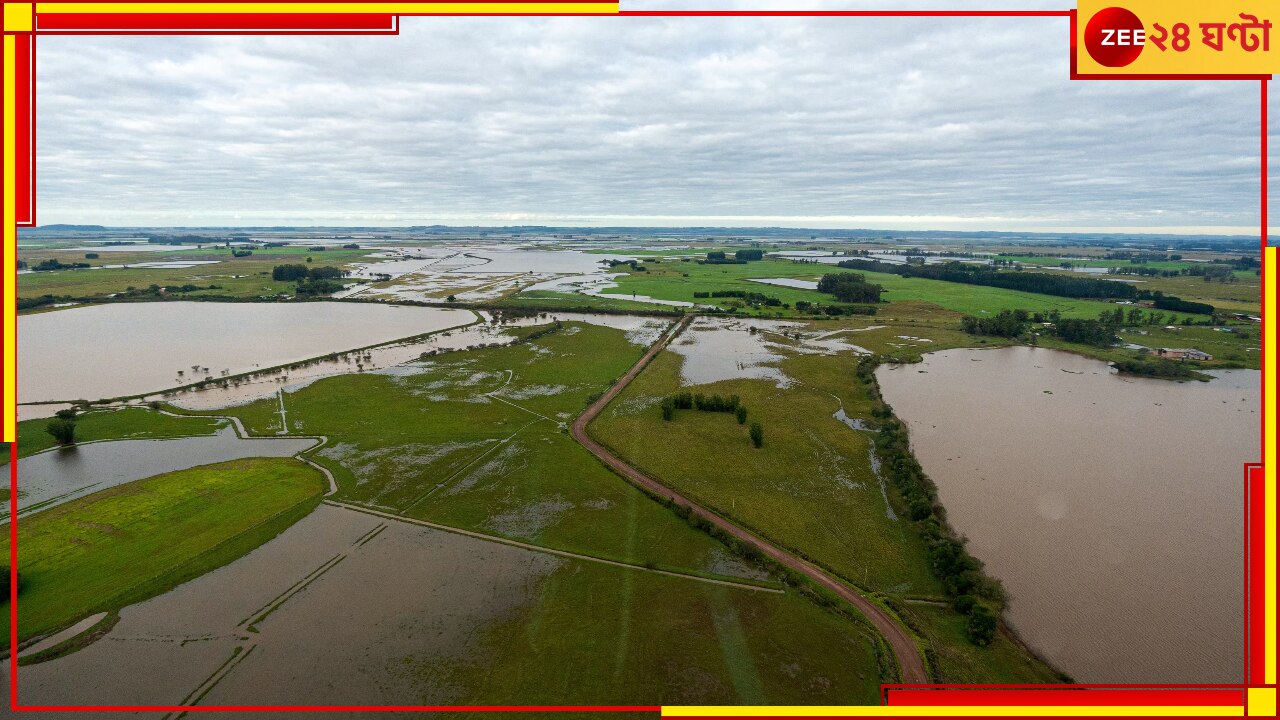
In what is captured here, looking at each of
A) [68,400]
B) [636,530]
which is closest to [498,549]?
[636,530]

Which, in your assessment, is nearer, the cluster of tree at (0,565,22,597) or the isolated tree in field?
the cluster of tree at (0,565,22,597)

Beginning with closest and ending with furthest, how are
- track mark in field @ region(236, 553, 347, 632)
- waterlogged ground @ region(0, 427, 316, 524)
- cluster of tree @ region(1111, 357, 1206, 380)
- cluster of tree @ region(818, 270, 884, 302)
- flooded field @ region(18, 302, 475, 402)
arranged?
track mark in field @ region(236, 553, 347, 632), waterlogged ground @ region(0, 427, 316, 524), flooded field @ region(18, 302, 475, 402), cluster of tree @ region(1111, 357, 1206, 380), cluster of tree @ region(818, 270, 884, 302)

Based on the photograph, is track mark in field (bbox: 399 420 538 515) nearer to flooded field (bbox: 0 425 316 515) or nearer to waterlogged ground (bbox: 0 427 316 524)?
waterlogged ground (bbox: 0 427 316 524)

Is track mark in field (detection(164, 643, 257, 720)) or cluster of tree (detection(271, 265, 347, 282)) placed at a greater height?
cluster of tree (detection(271, 265, 347, 282))

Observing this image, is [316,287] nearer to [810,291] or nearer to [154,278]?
[154,278]

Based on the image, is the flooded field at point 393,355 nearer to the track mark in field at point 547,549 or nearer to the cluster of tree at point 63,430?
the cluster of tree at point 63,430

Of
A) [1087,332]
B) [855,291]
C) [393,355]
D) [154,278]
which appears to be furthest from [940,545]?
[154,278]

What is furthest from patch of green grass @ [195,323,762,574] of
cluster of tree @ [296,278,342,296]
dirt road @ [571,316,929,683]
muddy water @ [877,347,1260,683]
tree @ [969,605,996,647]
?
cluster of tree @ [296,278,342,296]
